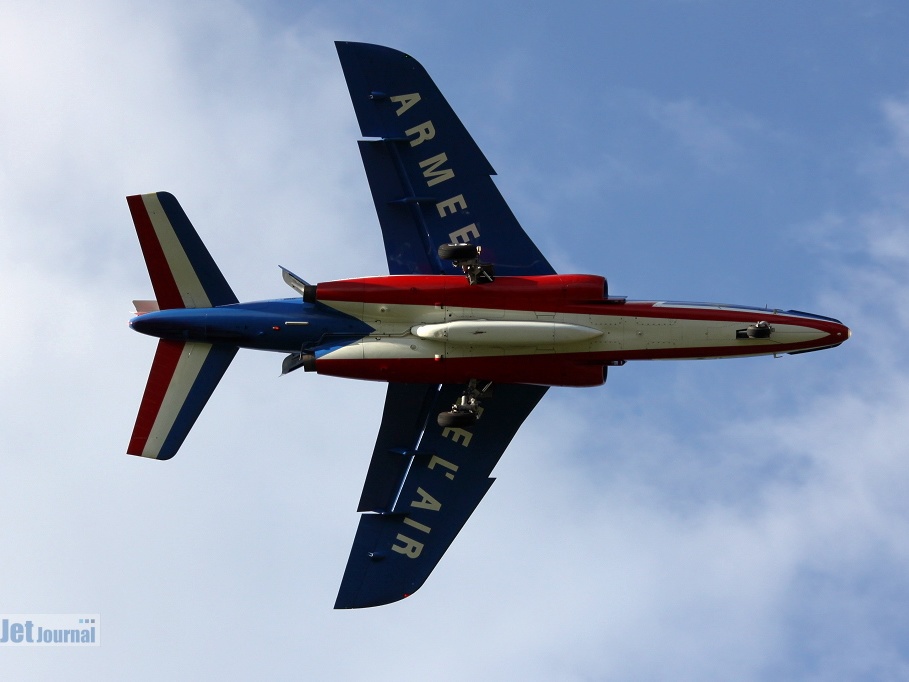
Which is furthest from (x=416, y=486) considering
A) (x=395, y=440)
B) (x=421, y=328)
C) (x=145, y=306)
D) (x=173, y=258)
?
(x=173, y=258)

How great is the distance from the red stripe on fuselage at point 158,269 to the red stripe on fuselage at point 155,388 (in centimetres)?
100

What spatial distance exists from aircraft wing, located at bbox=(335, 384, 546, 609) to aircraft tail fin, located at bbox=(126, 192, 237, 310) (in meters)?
5.12

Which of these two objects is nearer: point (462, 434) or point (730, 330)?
point (730, 330)

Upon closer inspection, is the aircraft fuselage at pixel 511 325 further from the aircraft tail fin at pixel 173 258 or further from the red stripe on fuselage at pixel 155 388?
the red stripe on fuselage at pixel 155 388

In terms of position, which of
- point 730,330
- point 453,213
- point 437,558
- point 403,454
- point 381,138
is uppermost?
point 381,138

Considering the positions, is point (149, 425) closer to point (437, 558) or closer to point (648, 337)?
point (437, 558)

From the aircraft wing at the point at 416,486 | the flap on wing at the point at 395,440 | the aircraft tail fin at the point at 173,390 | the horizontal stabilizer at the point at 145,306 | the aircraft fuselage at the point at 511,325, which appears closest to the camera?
the aircraft fuselage at the point at 511,325

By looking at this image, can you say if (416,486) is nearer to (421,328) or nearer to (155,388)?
(421,328)

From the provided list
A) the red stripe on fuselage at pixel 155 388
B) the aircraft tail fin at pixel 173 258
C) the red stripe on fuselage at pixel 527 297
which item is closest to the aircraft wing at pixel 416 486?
the red stripe on fuselage at pixel 527 297

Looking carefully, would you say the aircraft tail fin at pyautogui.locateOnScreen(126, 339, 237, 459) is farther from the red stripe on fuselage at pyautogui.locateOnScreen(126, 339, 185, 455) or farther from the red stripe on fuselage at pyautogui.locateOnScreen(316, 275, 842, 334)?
the red stripe on fuselage at pyautogui.locateOnScreen(316, 275, 842, 334)

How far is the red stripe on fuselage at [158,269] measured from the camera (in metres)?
31.0

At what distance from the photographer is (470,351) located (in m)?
29.8

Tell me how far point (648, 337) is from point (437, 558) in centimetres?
810

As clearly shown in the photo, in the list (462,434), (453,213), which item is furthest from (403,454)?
(453,213)
